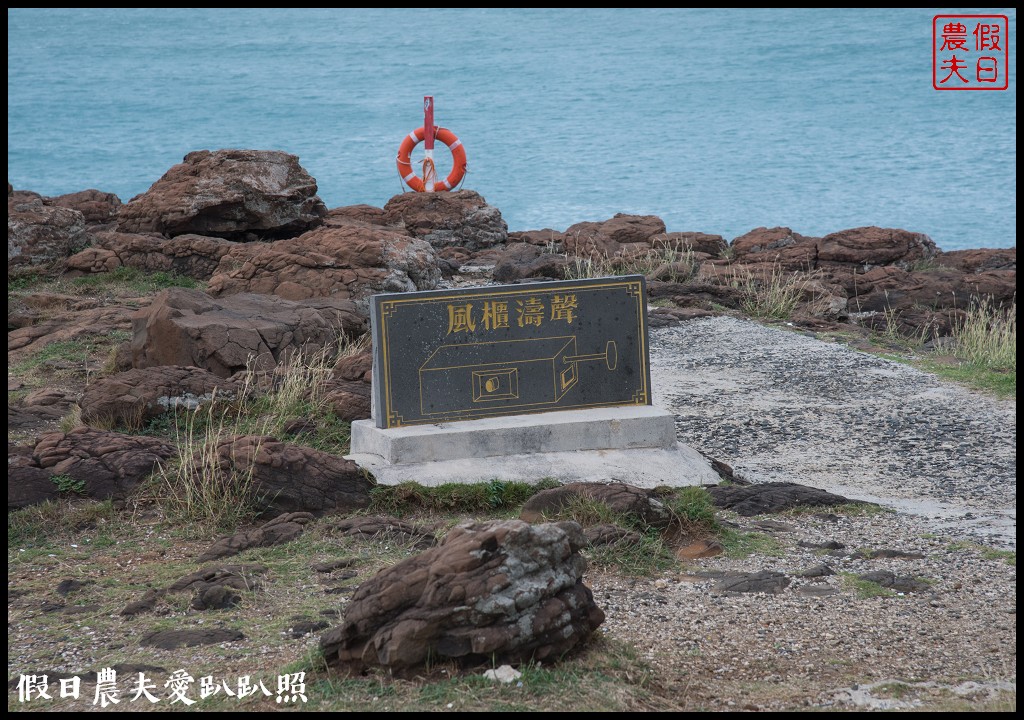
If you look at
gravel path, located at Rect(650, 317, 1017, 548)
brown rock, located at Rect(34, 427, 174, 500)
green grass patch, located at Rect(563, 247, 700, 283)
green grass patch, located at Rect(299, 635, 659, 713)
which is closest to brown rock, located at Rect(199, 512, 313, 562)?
brown rock, located at Rect(34, 427, 174, 500)

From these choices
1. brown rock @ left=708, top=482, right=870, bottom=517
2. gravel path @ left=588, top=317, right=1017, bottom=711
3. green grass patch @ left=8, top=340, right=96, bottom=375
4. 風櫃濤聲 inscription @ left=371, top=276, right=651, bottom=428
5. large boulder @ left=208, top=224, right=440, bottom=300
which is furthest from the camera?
large boulder @ left=208, top=224, right=440, bottom=300

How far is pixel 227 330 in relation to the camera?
968cm

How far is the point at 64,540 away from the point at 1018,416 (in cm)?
665

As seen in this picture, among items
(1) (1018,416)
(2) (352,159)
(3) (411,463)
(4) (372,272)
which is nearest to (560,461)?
(3) (411,463)

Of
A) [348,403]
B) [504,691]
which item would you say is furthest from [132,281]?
[504,691]

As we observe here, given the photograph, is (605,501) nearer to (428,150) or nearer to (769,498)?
(769,498)

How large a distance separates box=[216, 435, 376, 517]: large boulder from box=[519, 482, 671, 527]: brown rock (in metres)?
1.08

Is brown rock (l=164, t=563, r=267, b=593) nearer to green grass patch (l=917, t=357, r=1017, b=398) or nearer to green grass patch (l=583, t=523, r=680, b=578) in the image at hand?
green grass patch (l=583, t=523, r=680, b=578)

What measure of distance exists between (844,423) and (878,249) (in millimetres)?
7767

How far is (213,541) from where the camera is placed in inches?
244

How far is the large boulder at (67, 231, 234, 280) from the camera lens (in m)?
14.0

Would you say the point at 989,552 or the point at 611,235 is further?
the point at 611,235

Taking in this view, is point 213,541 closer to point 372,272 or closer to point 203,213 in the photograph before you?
point 372,272

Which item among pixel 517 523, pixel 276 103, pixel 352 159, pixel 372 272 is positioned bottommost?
pixel 517 523
